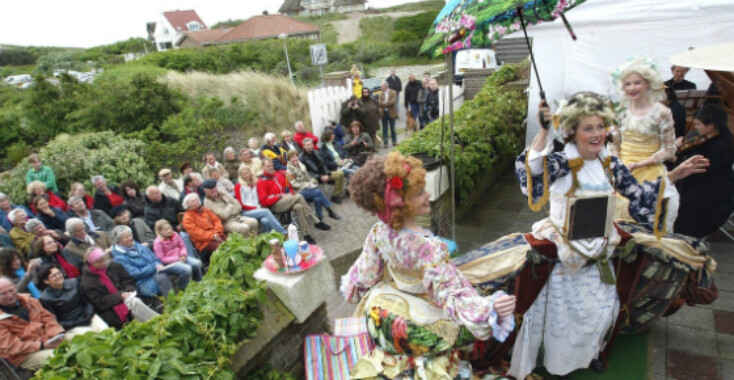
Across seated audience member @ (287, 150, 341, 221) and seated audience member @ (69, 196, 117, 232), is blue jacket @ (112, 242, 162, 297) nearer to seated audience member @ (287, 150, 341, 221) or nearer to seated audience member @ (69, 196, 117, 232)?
seated audience member @ (69, 196, 117, 232)

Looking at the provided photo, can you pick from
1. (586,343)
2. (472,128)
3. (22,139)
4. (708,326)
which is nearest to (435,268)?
(586,343)

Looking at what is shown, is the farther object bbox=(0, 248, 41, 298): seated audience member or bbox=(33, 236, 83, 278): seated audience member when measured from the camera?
bbox=(33, 236, 83, 278): seated audience member

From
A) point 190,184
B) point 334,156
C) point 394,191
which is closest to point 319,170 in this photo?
point 334,156

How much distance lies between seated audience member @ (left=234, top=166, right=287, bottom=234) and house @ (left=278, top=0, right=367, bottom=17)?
294 feet

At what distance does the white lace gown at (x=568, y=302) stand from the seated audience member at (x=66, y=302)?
13.2 feet

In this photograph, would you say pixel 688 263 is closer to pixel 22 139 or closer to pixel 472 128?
pixel 472 128

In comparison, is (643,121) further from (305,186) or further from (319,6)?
(319,6)

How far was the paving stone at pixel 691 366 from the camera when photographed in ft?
10.7

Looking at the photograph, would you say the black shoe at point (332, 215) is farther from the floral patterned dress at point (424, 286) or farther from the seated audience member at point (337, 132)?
the floral patterned dress at point (424, 286)

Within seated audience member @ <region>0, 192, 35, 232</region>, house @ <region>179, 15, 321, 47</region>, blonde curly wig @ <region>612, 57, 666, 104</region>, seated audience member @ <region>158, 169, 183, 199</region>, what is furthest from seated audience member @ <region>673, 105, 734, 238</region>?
house @ <region>179, 15, 321, 47</region>

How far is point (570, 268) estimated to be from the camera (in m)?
3.06

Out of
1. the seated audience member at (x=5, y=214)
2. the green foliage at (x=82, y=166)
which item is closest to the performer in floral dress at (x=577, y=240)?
the seated audience member at (x=5, y=214)

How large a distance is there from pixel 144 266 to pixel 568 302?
453cm

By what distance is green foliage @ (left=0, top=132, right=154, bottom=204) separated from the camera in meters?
7.99
